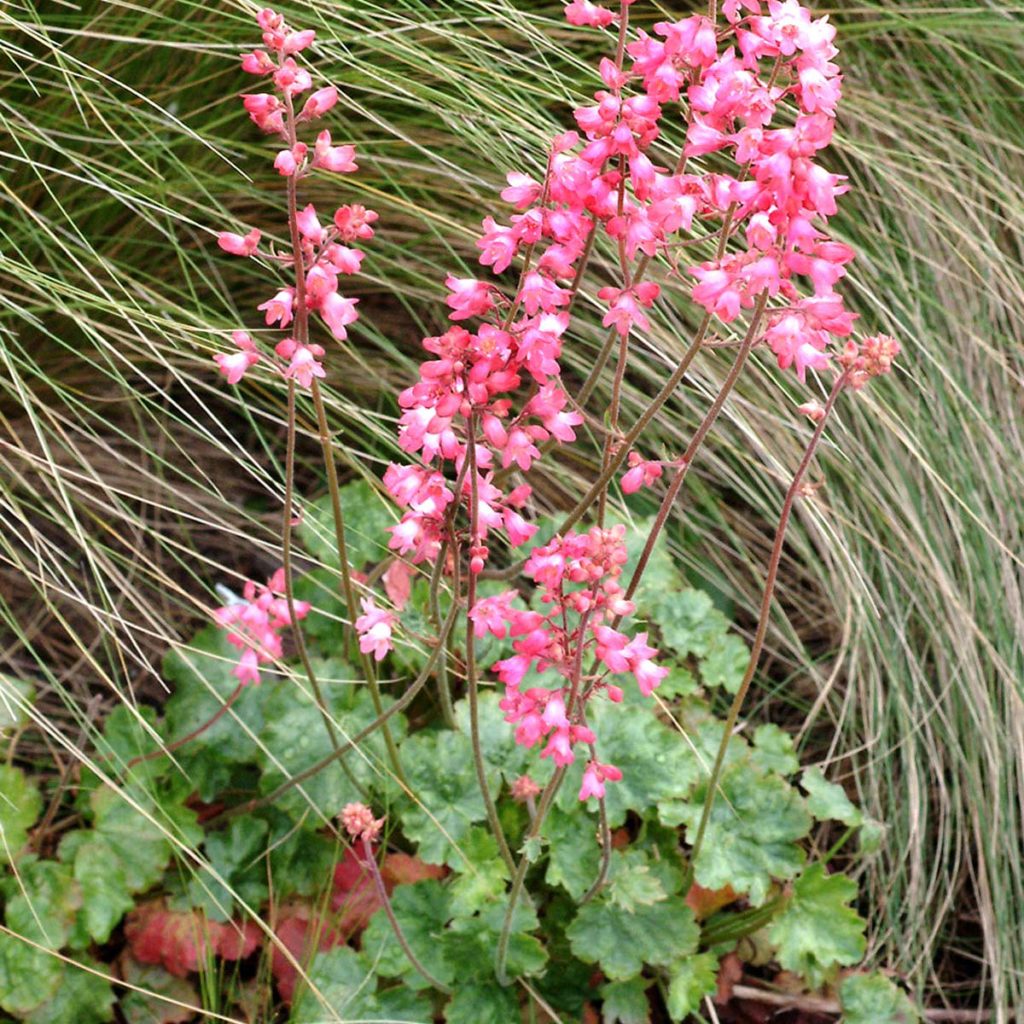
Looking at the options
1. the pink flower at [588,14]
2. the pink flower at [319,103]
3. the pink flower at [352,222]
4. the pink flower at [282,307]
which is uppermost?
the pink flower at [588,14]

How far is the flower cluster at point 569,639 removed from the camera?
60.0 inches

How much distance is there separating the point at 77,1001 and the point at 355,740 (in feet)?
2.02

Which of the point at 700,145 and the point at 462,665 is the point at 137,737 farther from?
the point at 700,145

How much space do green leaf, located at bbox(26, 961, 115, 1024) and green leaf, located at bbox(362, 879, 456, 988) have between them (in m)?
0.41

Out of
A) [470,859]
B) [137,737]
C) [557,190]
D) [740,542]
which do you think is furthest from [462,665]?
[557,190]

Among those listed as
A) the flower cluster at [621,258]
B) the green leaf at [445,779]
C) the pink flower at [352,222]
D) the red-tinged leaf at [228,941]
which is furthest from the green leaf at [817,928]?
the pink flower at [352,222]

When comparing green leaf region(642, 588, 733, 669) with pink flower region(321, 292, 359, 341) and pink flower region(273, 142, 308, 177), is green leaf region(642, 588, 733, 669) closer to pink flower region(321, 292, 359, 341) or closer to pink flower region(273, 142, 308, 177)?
pink flower region(321, 292, 359, 341)

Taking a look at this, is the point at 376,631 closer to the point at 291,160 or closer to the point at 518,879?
the point at 518,879

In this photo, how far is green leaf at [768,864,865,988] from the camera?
7.02 ft

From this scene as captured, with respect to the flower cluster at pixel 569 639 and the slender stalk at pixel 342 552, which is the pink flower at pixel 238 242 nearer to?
the slender stalk at pixel 342 552

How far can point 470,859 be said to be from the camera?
2.09 metres

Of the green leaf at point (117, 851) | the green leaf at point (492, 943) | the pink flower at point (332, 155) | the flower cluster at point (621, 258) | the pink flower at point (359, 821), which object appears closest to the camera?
Answer: the flower cluster at point (621, 258)

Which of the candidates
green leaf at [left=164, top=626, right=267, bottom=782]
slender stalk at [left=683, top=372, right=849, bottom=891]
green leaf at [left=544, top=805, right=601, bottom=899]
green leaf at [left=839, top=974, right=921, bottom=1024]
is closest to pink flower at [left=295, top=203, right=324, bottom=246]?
slender stalk at [left=683, top=372, right=849, bottom=891]

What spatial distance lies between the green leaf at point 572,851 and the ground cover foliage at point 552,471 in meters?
0.06
